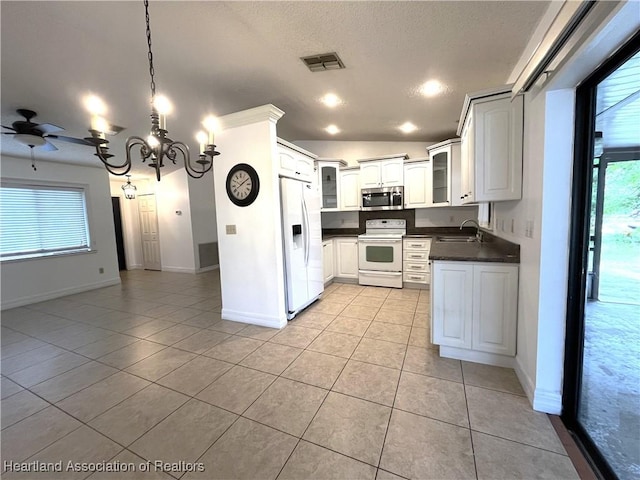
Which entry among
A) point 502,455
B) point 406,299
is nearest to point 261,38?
point 502,455

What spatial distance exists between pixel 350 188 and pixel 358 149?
0.85 meters

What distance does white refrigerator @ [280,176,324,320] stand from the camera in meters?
3.20

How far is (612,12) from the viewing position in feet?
3.18

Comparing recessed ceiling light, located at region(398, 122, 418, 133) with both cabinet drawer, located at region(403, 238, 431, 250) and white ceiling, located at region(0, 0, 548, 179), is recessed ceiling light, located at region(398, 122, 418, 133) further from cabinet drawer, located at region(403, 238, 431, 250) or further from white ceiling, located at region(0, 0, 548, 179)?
cabinet drawer, located at region(403, 238, 431, 250)

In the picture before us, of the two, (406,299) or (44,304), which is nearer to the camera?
(406,299)

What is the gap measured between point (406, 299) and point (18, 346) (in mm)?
4815

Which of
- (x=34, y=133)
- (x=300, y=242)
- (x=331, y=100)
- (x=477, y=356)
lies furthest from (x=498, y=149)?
(x=34, y=133)

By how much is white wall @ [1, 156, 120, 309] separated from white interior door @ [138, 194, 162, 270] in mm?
1288

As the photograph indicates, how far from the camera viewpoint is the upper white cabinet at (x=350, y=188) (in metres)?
4.90

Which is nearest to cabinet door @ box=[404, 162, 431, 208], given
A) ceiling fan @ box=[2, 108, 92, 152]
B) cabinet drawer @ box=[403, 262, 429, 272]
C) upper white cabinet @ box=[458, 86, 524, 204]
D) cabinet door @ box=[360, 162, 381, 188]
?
cabinet door @ box=[360, 162, 381, 188]

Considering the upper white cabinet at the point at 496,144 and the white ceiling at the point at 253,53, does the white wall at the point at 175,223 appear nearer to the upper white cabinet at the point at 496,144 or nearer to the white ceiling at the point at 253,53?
the white ceiling at the point at 253,53

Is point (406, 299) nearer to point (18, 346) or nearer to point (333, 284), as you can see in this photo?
point (333, 284)

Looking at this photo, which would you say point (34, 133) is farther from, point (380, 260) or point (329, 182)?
point (380, 260)

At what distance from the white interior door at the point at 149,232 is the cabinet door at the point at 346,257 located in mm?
5200
